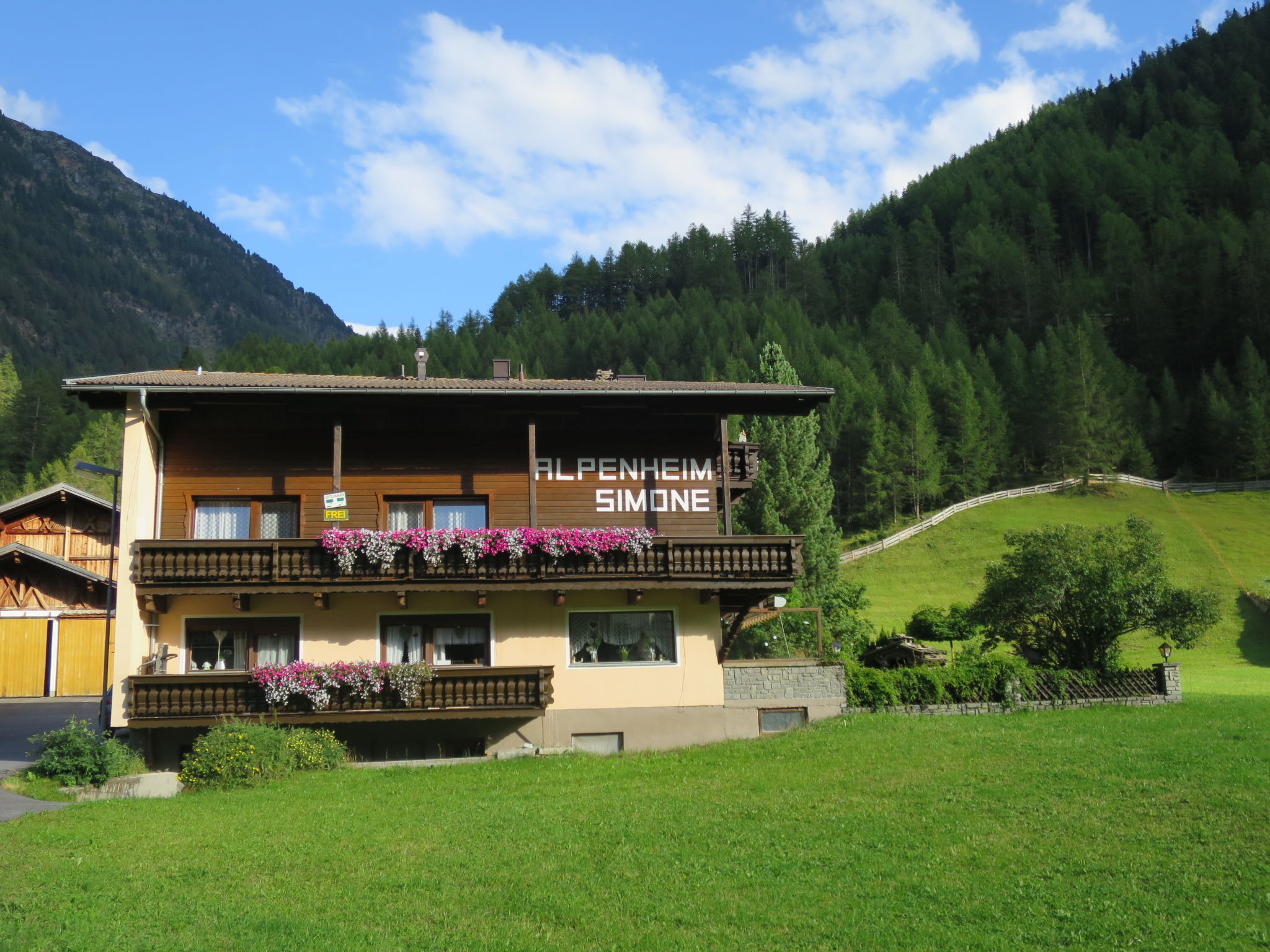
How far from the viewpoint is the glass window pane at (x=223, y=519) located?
2353cm

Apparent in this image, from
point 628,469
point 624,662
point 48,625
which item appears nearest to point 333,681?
point 624,662

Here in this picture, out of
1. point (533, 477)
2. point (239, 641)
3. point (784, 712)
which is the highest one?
point (533, 477)

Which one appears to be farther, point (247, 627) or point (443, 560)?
point (247, 627)

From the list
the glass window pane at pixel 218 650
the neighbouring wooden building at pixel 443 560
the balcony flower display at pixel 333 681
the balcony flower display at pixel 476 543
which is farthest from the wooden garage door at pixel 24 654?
the balcony flower display at pixel 476 543

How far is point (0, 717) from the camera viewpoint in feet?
98.1

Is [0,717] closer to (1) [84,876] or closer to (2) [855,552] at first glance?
(1) [84,876]

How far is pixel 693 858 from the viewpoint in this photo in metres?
13.4

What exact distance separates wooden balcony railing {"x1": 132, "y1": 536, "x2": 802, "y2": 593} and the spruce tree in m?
23.6

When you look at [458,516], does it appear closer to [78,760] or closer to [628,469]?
[628,469]

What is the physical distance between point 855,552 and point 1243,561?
2240cm

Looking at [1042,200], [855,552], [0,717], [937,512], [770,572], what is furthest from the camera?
[1042,200]

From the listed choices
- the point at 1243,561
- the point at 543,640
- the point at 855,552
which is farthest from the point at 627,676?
the point at 1243,561

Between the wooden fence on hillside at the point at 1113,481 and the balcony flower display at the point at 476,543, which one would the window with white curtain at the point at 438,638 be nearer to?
the balcony flower display at the point at 476,543

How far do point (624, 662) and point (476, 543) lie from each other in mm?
4284
